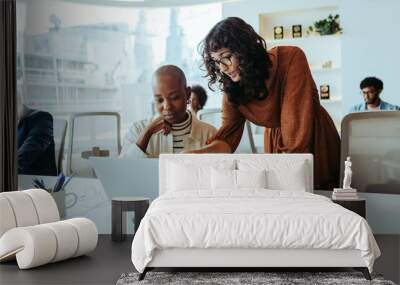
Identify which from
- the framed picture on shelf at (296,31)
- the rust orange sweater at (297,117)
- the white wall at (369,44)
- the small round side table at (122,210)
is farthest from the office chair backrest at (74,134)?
the white wall at (369,44)

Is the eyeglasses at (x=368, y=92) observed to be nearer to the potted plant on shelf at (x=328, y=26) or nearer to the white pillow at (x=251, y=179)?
the potted plant on shelf at (x=328, y=26)

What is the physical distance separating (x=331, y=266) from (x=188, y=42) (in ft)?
11.3

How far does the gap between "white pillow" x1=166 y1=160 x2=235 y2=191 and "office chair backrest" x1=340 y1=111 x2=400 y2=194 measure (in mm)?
1375

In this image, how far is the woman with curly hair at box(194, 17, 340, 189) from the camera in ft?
23.7

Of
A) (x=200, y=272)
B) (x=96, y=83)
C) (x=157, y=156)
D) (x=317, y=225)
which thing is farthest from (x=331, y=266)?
(x=96, y=83)

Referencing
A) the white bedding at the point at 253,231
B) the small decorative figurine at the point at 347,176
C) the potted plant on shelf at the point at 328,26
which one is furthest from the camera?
the potted plant on shelf at the point at 328,26

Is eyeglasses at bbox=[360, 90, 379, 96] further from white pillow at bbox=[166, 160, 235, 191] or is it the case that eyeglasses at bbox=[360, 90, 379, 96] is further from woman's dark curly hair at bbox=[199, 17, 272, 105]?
white pillow at bbox=[166, 160, 235, 191]

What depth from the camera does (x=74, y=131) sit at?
25.5 feet

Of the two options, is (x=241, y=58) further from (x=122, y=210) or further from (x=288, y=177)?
(x=122, y=210)

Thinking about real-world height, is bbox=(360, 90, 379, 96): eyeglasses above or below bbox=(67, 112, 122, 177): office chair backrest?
above

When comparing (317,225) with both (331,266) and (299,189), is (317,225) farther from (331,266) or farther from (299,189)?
(299,189)

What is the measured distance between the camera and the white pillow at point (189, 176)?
22.1 ft

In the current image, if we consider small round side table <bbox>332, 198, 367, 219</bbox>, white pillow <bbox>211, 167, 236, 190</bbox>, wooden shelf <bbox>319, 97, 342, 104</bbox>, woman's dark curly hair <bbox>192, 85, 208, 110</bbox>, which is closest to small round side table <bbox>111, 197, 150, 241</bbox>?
white pillow <bbox>211, 167, 236, 190</bbox>

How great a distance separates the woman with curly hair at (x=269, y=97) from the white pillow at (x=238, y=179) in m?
0.77
